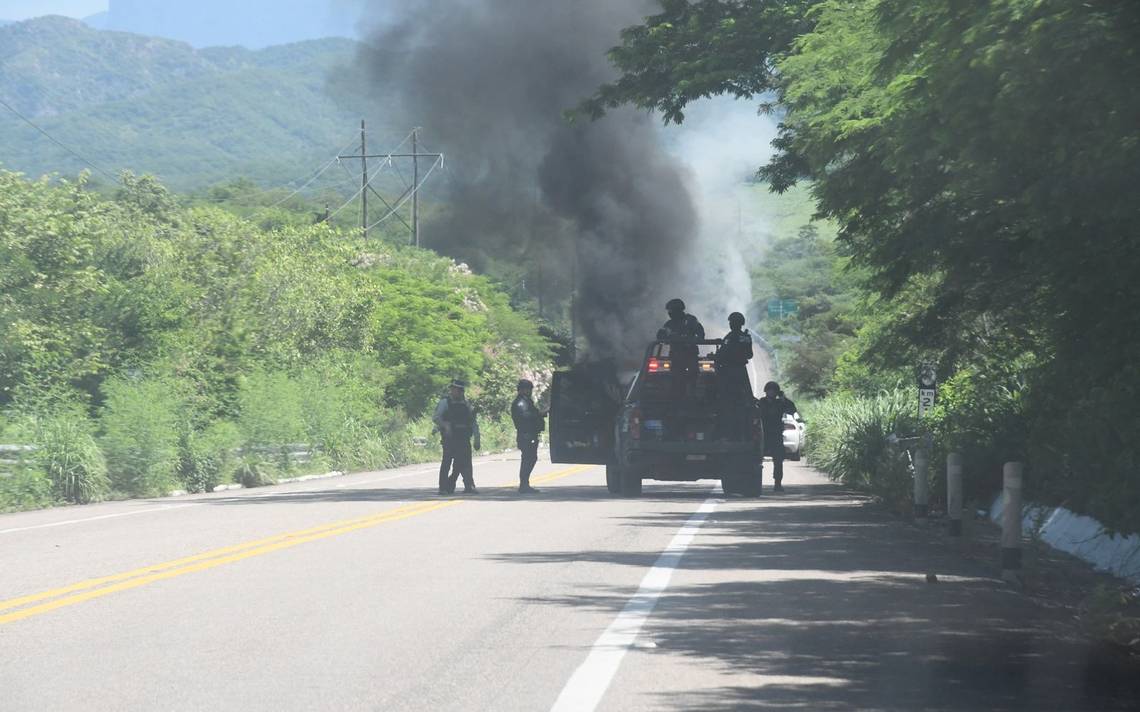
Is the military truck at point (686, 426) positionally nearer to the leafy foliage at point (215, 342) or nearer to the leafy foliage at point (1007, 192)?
the leafy foliage at point (1007, 192)

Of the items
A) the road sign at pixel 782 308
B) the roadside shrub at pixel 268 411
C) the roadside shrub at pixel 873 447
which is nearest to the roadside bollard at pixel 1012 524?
the roadside shrub at pixel 873 447

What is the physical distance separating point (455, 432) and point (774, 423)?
19.6 ft

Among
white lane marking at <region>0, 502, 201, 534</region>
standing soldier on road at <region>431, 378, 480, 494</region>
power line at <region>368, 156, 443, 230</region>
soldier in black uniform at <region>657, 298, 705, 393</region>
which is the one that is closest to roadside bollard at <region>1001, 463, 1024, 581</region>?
white lane marking at <region>0, 502, 201, 534</region>

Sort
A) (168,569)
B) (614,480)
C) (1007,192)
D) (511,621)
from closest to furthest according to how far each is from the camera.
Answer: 1. (511,621)
2. (1007,192)
3. (168,569)
4. (614,480)

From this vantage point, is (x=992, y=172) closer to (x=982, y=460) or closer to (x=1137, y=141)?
(x=1137, y=141)

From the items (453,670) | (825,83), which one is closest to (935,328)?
(825,83)

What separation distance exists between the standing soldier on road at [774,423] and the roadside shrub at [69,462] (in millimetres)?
11070

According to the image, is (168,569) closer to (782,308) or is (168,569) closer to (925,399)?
(925,399)

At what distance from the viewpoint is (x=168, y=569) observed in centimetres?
1323

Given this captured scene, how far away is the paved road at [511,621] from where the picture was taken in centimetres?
788

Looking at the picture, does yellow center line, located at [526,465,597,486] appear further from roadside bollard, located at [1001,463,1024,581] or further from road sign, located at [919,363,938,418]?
roadside bollard, located at [1001,463,1024,581]

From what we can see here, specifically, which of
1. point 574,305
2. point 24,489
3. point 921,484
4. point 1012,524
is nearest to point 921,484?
point 921,484

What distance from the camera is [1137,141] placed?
10.3m

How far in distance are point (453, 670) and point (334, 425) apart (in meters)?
32.3
